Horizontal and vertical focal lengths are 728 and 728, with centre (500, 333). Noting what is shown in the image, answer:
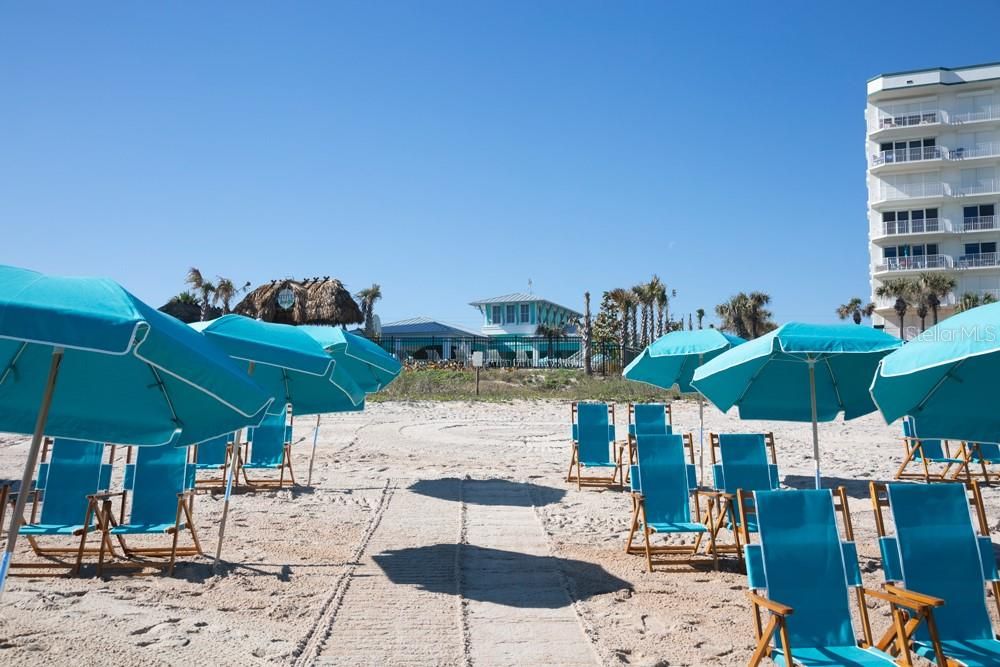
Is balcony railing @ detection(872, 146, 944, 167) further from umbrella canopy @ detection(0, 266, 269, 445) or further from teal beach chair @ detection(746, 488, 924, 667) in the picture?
umbrella canopy @ detection(0, 266, 269, 445)

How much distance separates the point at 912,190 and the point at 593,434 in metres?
46.6

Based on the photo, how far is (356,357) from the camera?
10195 mm

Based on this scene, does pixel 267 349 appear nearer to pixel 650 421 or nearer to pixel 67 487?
pixel 67 487

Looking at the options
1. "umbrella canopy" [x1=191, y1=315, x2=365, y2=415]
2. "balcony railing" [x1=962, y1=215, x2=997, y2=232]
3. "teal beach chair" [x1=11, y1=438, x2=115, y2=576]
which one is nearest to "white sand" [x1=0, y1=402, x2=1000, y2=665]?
"teal beach chair" [x1=11, y1=438, x2=115, y2=576]

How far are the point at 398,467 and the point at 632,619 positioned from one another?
7.57 metres

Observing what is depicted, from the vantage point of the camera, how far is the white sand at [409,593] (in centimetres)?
444

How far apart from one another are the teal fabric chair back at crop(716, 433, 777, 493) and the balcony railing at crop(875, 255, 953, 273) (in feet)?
155

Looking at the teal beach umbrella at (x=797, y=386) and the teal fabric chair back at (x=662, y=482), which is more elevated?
the teal beach umbrella at (x=797, y=386)

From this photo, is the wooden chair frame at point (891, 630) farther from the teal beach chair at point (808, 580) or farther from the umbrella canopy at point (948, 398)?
the umbrella canopy at point (948, 398)

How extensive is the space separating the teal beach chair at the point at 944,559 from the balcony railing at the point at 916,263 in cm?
5014

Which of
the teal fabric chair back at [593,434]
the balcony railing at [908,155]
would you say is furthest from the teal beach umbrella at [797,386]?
the balcony railing at [908,155]

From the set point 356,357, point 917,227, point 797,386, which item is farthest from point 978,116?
point 356,357

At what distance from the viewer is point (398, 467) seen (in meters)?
12.2

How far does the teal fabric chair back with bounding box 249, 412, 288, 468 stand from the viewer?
414 inches
